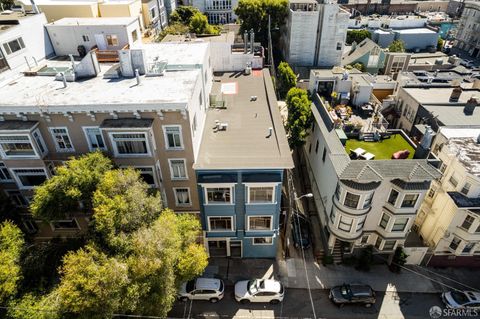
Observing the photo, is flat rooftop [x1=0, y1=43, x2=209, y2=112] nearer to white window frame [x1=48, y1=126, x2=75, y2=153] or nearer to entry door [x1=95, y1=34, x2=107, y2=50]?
white window frame [x1=48, y1=126, x2=75, y2=153]

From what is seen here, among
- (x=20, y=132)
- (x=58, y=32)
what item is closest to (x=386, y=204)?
(x=20, y=132)

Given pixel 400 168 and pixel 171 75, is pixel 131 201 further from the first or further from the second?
pixel 400 168

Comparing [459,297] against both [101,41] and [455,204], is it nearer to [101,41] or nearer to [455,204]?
[455,204]

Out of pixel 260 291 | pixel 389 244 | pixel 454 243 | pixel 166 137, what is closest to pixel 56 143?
pixel 166 137

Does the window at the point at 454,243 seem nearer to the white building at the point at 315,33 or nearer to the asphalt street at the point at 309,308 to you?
→ the asphalt street at the point at 309,308

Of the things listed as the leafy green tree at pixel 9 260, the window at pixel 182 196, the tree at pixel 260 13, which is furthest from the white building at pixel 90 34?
the tree at pixel 260 13
